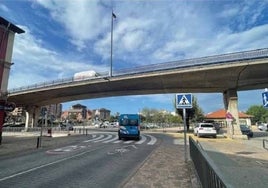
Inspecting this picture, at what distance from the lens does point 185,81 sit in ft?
111

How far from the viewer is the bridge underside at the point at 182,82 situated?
2775cm

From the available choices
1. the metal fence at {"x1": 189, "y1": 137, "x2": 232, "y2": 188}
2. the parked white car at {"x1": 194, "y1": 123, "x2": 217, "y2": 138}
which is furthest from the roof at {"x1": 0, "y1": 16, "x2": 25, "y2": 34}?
the parked white car at {"x1": 194, "y1": 123, "x2": 217, "y2": 138}

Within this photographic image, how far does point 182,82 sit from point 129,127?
12.8 m

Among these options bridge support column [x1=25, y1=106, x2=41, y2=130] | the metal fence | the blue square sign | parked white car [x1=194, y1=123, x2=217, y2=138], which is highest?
bridge support column [x1=25, y1=106, x2=41, y2=130]

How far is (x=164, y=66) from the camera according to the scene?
31375 millimetres

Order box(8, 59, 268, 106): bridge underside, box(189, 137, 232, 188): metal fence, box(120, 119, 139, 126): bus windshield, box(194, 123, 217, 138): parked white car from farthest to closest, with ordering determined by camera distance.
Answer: box(194, 123, 217, 138): parked white car, box(8, 59, 268, 106): bridge underside, box(120, 119, 139, 126): bus windshield, box(189, 137, 232, 188): metal fence

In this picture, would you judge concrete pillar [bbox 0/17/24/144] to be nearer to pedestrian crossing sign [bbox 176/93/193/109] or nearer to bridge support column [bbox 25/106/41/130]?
pedestrian crossing sign [bbox 176/93/193/109]

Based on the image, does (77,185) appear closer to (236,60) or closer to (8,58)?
(8,58)

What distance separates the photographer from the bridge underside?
2775 centimetres

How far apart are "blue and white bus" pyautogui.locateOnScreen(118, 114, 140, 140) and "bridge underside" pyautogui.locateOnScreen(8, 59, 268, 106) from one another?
8614 millimetres

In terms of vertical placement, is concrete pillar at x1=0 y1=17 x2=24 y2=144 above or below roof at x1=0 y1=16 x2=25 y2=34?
below

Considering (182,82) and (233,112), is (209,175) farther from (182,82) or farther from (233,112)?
(233,112)

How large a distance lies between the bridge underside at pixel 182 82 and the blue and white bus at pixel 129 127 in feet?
28.3

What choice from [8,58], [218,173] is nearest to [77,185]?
[218,173]
